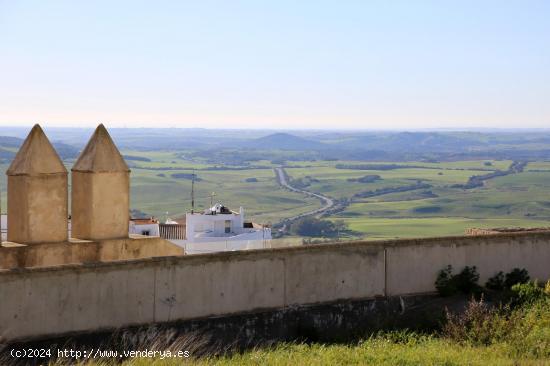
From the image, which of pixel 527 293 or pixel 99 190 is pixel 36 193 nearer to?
pixel 99 190

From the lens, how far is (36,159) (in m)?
11.8

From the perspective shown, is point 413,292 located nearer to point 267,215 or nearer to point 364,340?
point 364,340

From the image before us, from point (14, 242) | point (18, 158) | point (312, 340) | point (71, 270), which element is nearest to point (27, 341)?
point (71, 270)

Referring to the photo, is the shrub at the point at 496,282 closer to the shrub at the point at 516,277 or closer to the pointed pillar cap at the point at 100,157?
the shrub at the point at 516,277

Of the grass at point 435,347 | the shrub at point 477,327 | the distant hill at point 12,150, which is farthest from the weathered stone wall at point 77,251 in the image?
the distant hill at point 12,150

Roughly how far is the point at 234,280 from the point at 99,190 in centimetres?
230

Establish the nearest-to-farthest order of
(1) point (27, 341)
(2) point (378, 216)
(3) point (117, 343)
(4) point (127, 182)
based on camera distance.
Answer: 1. (1) point (27, 341)
2. (3) point (117, 343)
3. (4) point (127, 182)
4. (2) point (378, 216)

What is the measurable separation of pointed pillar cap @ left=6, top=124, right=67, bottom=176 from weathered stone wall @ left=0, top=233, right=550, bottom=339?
1.60 meters

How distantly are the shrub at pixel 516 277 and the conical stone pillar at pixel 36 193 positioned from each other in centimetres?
759

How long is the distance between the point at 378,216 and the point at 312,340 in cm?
14382

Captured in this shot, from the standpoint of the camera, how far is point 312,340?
42.5ft

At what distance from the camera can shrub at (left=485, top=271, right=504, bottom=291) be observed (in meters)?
14.9

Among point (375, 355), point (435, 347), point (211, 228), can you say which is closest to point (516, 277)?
point (435, 347)

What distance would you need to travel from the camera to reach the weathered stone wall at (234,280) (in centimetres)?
1077
